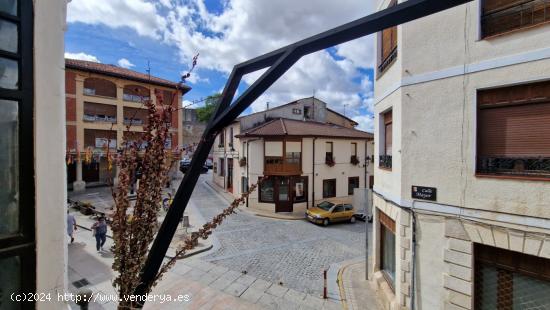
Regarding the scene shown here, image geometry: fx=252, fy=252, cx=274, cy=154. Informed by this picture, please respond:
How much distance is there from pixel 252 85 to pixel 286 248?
427 inches

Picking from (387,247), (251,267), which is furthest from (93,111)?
(387,247)

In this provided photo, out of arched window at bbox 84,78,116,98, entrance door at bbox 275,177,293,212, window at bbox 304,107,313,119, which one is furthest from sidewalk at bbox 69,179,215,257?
window at bbox 304,107,313,119

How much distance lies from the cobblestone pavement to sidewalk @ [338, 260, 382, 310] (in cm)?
75

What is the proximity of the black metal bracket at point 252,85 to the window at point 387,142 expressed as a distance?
17.0 feet

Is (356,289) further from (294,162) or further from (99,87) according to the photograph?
(99,87)

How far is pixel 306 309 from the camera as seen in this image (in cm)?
717

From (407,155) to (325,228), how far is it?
10.9 meters

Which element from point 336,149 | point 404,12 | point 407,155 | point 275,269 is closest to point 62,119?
point 404,12

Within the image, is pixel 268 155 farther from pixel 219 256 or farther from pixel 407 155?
pixel 407 155

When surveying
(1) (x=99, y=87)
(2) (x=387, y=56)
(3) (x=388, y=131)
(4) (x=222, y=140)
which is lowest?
(3) (x=388, y=131)

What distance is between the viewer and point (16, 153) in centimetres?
192

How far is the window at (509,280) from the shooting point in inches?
164

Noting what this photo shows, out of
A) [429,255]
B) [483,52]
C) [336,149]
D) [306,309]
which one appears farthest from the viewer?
[336,149]

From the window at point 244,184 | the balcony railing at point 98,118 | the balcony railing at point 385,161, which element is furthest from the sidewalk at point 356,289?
the balcony railing at point 98,118
